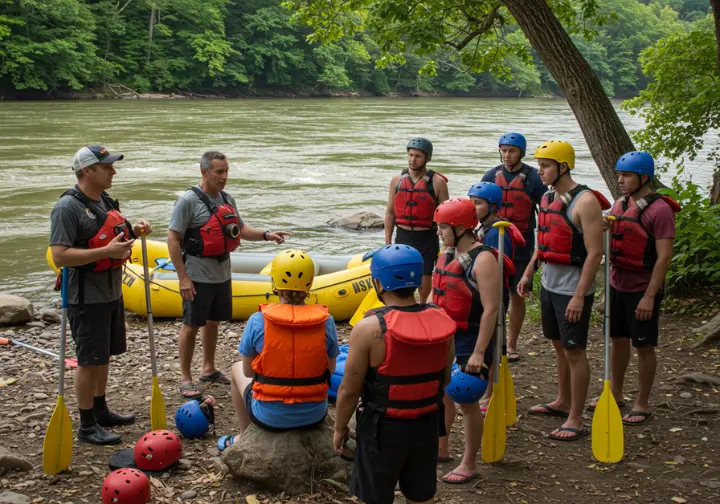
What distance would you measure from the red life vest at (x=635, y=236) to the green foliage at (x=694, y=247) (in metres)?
2.64

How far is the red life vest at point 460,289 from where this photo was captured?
403 centimetres

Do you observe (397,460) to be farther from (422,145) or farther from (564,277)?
(422,145)

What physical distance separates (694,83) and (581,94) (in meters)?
2.86

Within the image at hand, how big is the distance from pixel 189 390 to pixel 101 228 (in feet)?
5.13

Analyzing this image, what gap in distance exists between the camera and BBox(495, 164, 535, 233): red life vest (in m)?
6.06

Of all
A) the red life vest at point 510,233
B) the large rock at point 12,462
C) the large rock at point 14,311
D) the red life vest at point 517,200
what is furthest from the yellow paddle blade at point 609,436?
the large rock at point 14,311

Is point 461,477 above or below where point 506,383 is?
below

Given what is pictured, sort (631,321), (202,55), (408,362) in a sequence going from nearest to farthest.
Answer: (408,362) < (631,321) < (202,55)

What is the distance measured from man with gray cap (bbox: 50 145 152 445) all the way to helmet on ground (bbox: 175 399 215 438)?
0.38 meters

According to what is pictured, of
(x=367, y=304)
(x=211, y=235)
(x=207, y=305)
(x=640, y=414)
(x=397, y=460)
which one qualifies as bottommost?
(x=367, y=304)

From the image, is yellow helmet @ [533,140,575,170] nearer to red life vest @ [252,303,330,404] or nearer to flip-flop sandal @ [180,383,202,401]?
red life vest @ [252,303,330,404]

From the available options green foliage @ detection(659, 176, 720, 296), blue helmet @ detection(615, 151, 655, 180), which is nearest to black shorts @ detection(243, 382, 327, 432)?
blue helmet @ detection(615, 151, 655, 180)

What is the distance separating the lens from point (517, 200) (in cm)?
607

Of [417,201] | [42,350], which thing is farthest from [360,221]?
[42,350]
